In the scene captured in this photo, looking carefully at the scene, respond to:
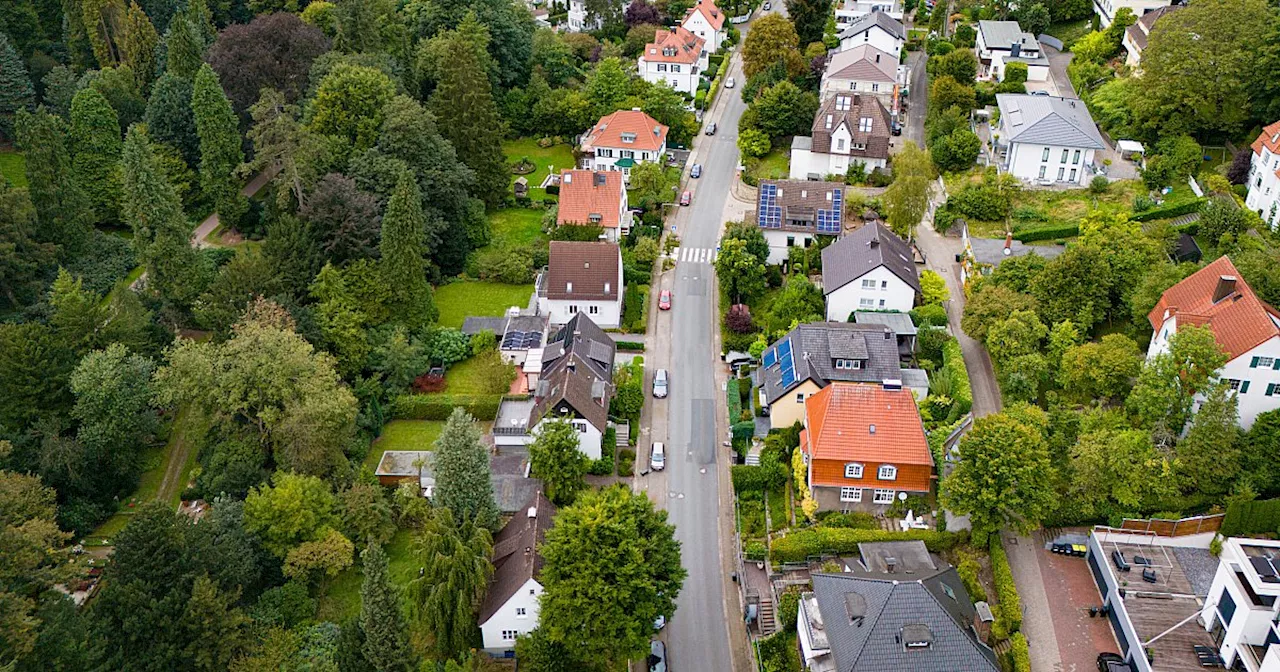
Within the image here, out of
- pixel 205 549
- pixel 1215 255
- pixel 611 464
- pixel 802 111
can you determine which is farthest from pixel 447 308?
pixel 1215 255

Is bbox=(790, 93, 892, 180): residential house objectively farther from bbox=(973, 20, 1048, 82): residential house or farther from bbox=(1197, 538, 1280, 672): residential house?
bbox=(1197, 538, 1280, 672): residential house

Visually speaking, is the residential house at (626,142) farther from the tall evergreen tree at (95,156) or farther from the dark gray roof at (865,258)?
the tall evergreen tree at (95,156)

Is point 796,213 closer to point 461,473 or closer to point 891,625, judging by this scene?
point 461,473

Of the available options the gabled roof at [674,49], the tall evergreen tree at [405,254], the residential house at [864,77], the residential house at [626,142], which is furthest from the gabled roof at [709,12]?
the tall evergreen tree at [405,254]

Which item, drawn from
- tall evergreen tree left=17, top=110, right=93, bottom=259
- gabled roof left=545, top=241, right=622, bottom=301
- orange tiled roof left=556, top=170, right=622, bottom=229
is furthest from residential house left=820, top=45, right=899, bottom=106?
tall evergreen tree left=17, top=110, right=93, bottom=259

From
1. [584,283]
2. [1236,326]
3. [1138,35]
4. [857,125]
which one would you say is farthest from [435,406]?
[1138,35]

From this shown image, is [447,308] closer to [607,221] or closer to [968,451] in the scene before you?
[607,221]

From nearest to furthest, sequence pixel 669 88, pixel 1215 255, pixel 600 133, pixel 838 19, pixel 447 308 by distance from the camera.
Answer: pixel 1215 255 < pixel 447 308 < pixel 600 133 < pixel 669 88 < pixel 838 19
